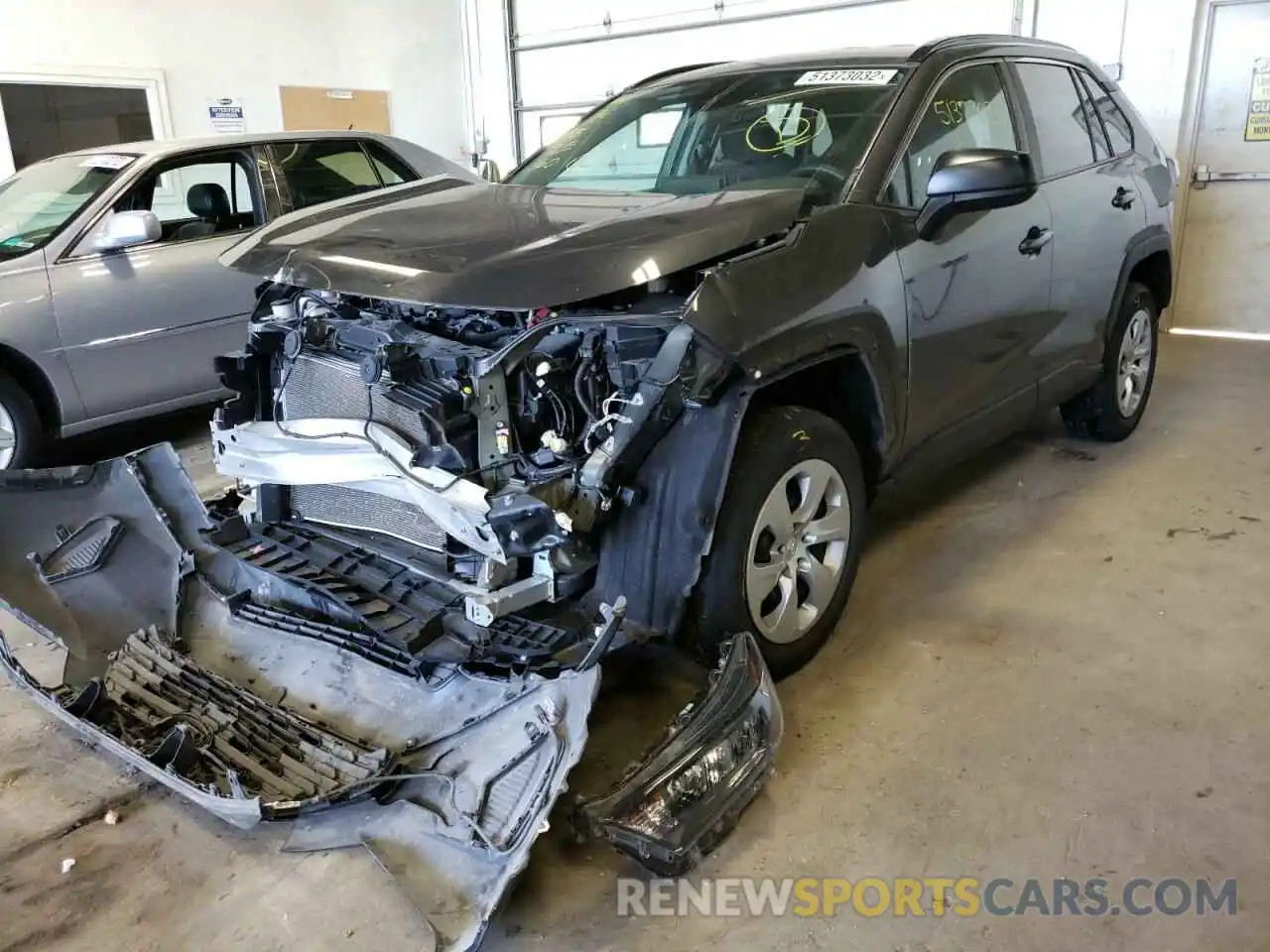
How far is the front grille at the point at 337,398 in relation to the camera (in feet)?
7.73

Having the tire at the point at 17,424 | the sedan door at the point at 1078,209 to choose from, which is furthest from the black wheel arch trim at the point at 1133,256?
the tire at the point at 17,424

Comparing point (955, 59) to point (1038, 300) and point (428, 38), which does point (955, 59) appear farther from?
point (428, 38)

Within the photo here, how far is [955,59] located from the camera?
3.15 meters

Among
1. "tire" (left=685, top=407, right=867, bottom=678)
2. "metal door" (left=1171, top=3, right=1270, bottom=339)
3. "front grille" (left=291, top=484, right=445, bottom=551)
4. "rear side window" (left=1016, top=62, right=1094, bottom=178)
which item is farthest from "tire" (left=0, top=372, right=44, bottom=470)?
"metal door" (left=1171, top=3, right=1270, bottom=339)

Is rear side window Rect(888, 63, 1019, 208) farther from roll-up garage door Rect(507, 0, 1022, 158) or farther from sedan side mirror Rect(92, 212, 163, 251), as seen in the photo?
roll-up garage door Rect(507, 0, 1022, 158)

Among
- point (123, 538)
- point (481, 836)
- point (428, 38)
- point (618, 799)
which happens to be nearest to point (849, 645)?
point (618, 799)

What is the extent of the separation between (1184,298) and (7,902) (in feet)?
27.0

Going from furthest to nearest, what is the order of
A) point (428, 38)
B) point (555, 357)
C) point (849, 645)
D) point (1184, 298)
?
point (428, 38) < point (1184, 298) < point (849, 645) < point (555, 357)

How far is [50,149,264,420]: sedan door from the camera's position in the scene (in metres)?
4.63

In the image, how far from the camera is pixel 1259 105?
22.9 feet

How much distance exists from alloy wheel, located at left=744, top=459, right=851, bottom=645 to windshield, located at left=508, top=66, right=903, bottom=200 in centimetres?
82

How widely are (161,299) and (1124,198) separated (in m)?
4.44

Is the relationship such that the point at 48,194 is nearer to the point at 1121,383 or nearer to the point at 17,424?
the point at 17,424

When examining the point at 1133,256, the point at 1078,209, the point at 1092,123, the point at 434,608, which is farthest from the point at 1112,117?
the point at 434,608
